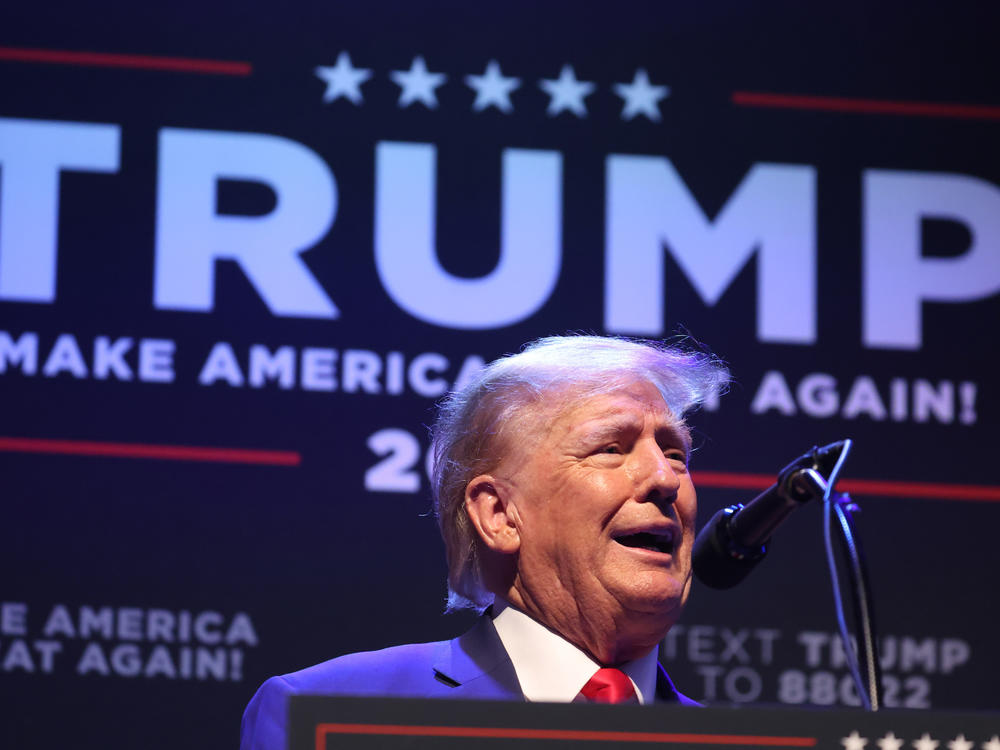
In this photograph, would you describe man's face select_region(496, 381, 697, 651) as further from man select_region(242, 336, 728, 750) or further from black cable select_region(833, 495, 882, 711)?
black cable select_region(833, 495, 882, 711)

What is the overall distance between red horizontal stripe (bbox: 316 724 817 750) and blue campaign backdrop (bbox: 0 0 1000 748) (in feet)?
6.83

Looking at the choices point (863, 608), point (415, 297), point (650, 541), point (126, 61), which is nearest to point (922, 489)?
point (415, 297)

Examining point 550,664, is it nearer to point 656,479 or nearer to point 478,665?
point 478,665

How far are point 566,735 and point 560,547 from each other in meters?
1.06

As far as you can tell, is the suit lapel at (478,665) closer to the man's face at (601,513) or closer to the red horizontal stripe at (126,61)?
the man's face at (601,513)

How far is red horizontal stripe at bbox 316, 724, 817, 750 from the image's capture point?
→ 0.92 metres

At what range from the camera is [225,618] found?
2.95 m

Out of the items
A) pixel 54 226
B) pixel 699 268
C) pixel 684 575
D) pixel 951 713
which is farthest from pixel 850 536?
pixel 54 226

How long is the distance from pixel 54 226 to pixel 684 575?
176 centimetres

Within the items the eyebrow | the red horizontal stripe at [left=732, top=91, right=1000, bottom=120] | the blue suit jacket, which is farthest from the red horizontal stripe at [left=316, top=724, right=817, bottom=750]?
the red horizontal stripe at [left=732, top=91, right=1000, bottom=120]

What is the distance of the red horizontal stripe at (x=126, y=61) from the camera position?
310cm

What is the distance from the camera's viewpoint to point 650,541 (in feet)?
6.63

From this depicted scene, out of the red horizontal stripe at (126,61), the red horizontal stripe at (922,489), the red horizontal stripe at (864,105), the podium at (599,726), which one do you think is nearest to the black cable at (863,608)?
the podium at (599,726)

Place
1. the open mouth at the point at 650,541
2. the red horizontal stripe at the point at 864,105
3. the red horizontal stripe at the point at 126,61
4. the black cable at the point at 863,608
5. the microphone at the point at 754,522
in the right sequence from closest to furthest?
1. the black cable at the point at 863,608
2. the microphone at the point at 754,522
3. the open mouth at the point at 650,541
4. the red horizontal stripe at the point at 126,61
5. the red horizontal stripe at the point at 864,105
